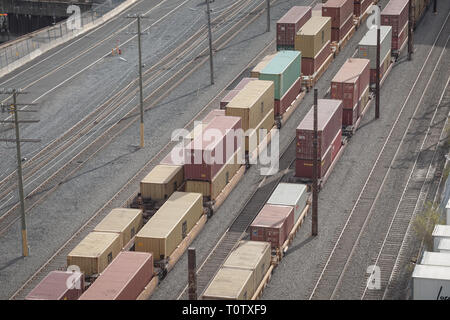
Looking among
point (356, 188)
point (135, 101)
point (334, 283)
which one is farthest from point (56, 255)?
point (135, 101)

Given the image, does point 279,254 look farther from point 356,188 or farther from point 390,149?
point 390,149

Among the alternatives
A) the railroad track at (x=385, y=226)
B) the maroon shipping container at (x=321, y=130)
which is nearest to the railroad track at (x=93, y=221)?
the maroon shipping container at (x=321, y=130)

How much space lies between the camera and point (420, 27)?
358ft

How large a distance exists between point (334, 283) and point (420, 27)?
57.0 metres

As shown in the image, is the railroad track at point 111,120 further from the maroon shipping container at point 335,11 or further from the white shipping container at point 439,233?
the white shipping container at point 439,233

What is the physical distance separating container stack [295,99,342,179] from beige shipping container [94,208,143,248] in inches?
576

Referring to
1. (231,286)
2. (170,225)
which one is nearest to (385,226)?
(170,225)

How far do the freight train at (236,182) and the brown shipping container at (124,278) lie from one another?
0.20 feet

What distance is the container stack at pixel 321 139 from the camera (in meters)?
71.8

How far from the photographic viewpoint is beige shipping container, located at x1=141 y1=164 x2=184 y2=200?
67812 mm

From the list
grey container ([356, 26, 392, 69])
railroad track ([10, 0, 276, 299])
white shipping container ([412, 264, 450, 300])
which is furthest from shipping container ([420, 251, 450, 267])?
grey container ([356, 26, 392, 69])

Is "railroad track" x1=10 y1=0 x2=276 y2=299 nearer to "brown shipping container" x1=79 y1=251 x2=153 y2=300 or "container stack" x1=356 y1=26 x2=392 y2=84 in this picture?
"brown shipping container" x1=79 y1=251 x2=153 y2=300

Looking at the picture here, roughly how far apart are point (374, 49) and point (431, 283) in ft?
133

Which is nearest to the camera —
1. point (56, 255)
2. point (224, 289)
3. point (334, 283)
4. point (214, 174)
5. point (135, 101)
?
point (224, 289)
